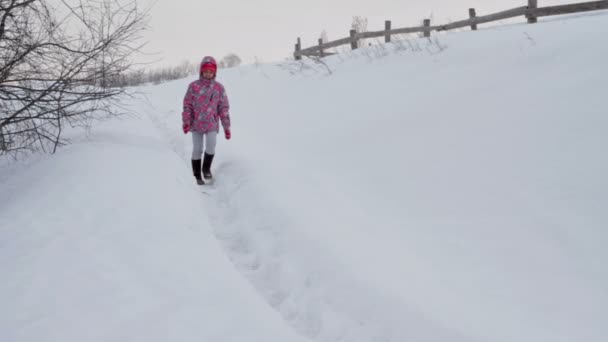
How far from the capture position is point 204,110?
5.79 meters

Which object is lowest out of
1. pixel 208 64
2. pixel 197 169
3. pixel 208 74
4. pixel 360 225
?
pixel 360 225

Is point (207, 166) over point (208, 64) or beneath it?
beneath

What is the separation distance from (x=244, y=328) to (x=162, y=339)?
0.46m

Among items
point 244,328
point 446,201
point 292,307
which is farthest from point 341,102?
point 244,328

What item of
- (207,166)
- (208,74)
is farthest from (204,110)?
(207,166)

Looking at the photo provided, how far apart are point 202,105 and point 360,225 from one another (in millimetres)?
3025

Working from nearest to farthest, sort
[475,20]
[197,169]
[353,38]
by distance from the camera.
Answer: [197,169] → [475,20] → [353,38]

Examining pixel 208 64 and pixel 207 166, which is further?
→ pixel 207 166

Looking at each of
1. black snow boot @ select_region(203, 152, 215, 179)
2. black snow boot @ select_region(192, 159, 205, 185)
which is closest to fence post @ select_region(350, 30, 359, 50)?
black snow boot @ select_region(203, 152, 215, 179)

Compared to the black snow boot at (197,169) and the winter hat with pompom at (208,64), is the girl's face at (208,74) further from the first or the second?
the black snow boot at (197,169)

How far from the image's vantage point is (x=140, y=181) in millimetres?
4434

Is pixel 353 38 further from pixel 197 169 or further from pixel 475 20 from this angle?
Answer: pixel 197 169

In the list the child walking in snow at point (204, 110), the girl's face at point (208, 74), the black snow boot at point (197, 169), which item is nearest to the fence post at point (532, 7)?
the child walking in snow at point (204, 110)

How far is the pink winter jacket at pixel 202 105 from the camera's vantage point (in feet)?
18.9
